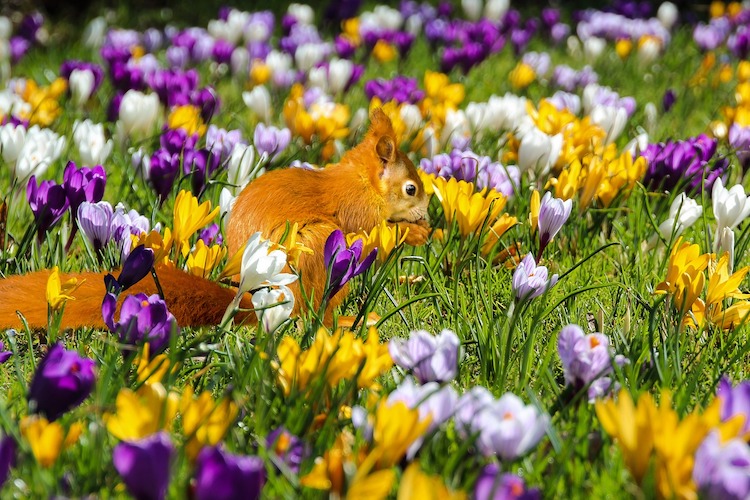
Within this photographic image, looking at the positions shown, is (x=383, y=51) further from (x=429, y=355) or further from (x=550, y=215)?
(x=429, y=355)

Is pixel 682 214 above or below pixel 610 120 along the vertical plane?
above

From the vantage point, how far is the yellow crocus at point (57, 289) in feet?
6.62

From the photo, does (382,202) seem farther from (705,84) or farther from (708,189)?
(705,84)

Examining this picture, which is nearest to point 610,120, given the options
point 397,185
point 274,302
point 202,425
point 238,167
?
point 397,185

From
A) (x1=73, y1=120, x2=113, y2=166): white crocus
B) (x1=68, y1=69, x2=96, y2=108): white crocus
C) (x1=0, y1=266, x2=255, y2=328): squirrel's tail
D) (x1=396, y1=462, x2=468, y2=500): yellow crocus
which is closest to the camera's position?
(x1=396, y1=462, x2=468, y2=500): yellow crocus

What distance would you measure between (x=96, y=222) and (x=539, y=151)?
1.61 metres

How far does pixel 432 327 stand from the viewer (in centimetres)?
253

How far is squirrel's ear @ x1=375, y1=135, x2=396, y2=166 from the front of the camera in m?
3.06

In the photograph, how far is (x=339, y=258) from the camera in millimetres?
2176

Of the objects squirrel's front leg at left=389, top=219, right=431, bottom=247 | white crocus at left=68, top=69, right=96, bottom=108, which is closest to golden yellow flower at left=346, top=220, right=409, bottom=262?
squirrel's front leg at left=389, top=219, right=431, bottom=247

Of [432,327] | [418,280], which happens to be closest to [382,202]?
[418,280]

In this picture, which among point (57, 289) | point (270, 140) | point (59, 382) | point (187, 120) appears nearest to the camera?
point (59, 382)

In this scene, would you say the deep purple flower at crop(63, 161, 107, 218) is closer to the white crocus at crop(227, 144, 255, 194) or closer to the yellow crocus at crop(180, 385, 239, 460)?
the white crocus at crop(227, 144, 255, 194)

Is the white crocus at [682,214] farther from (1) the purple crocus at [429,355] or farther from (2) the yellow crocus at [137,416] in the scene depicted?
(2) the yellow crocus at [137,416]
